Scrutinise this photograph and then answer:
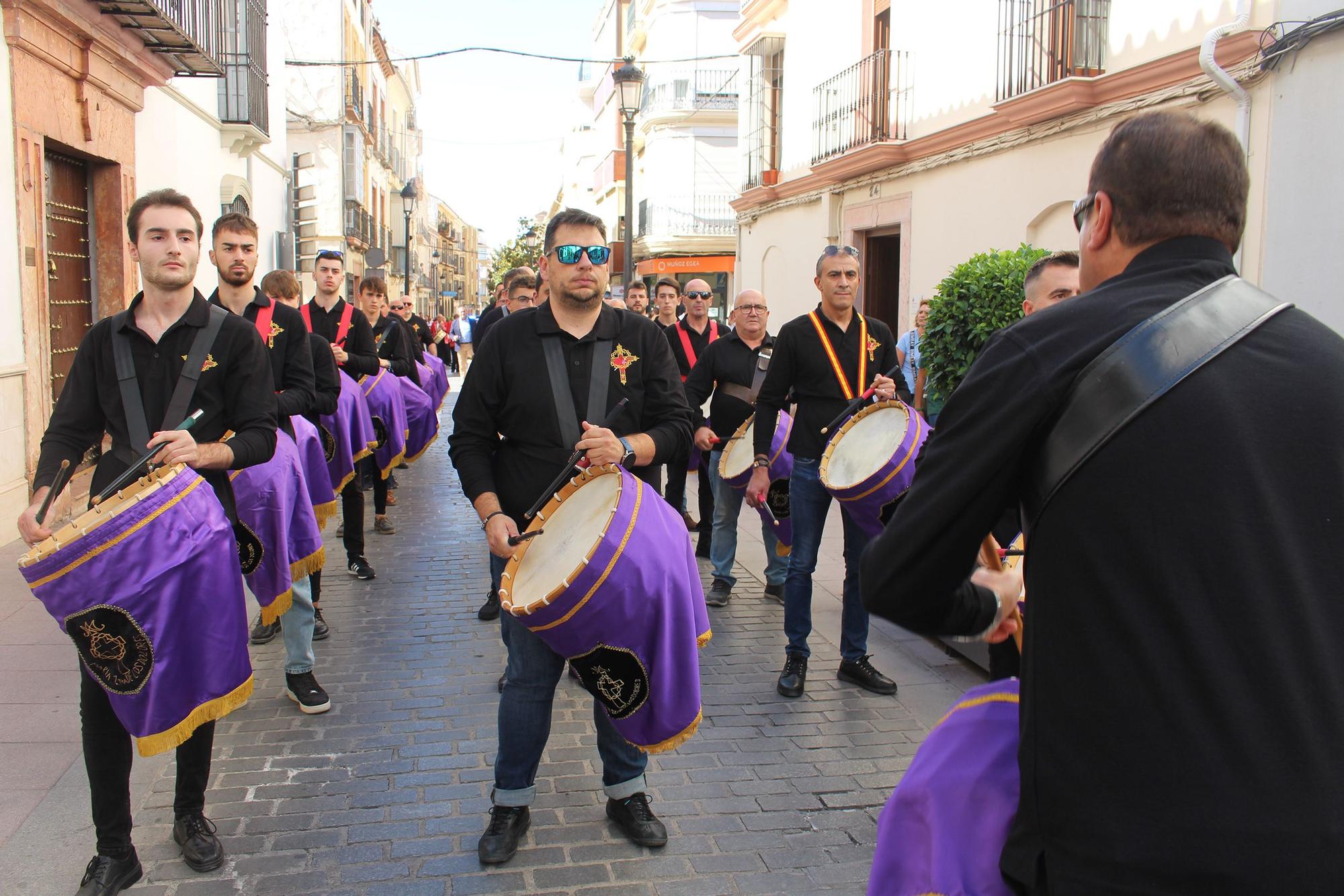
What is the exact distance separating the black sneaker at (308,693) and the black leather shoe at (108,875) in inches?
61.1

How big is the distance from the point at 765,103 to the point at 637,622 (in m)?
18.2

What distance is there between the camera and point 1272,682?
4.69 feet

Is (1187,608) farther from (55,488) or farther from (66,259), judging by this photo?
(66,259)

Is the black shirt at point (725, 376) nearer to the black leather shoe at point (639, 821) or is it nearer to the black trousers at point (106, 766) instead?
the black leather shoe at point (639, 821)

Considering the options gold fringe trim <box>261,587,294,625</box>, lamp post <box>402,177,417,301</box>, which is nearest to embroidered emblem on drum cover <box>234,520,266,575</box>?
gold fringe trim <box>261,587,294,625</box>

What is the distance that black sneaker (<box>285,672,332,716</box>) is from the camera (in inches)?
197

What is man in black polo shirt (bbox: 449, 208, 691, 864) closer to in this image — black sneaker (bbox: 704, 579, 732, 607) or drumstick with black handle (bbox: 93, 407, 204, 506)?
drumstick with black handle (bbox: 93, 407, 204, 506)

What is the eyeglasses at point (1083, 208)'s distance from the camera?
170 centimetres

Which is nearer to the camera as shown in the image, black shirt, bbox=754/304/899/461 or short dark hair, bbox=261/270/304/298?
black shirt, bbox=754/304/899/461

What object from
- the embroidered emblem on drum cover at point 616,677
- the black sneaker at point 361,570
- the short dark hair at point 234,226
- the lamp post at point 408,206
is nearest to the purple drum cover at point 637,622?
the embroidered emblem on drum cover at point 616,677

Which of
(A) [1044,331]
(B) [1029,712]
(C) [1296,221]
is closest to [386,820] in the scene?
(B) [1029,712]

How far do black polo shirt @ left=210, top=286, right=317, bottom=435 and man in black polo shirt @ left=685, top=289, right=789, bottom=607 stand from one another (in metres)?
2.56

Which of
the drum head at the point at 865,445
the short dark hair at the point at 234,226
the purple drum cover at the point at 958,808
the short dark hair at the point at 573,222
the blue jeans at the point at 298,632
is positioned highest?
the short dark hair at the point at 234,226

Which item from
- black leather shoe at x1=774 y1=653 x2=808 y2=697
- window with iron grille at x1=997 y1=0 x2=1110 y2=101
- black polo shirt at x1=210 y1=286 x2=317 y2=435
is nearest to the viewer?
black leather shoe at x1=774 y1=653 x2=808 y2=697
